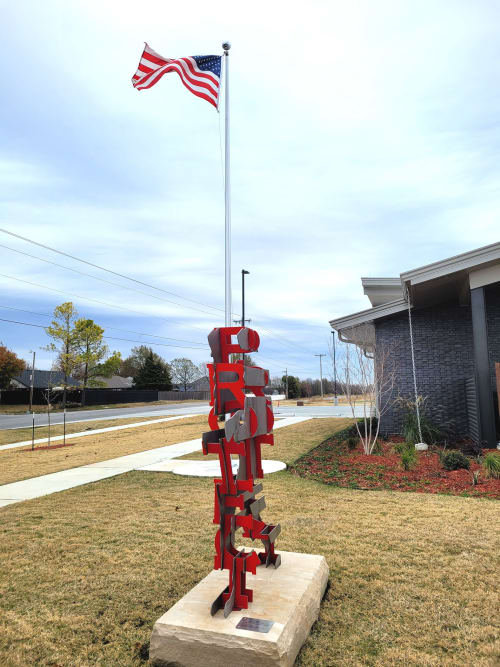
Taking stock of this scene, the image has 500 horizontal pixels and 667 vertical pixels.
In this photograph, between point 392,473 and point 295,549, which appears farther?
point 392,473

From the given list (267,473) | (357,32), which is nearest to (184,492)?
(267,473)

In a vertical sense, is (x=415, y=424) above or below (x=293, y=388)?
below

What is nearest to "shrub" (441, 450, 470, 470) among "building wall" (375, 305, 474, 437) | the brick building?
the brick building

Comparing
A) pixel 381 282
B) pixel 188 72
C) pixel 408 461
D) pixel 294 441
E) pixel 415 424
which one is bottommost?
pixel 294 441

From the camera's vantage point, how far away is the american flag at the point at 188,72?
30.2 feet

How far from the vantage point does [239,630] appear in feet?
8.30

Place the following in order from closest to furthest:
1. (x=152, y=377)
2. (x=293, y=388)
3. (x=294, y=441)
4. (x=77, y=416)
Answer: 1. (x=294, y=441)
2. (x=77, y=416)
3. (x=152, y=377)
4. (x=293, y=388)

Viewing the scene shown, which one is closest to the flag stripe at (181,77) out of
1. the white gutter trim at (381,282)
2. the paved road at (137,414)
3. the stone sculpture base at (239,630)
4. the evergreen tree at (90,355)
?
the white gutter trim at (381,282)

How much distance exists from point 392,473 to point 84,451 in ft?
25.8

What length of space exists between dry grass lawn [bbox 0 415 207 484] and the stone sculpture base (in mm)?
6545

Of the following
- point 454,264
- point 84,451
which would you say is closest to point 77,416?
point 84,451

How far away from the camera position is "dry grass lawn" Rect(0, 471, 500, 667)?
2777 millimetres

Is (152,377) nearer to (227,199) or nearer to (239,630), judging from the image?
(227,199)

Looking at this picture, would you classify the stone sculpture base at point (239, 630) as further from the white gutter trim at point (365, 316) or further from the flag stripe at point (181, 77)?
the flag stripe at point (181, 77)
